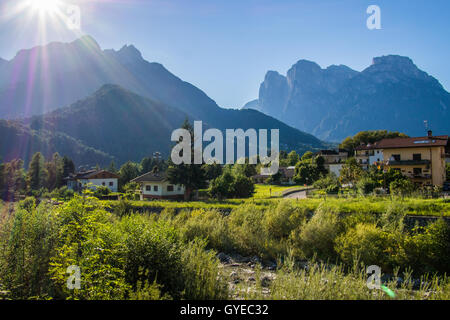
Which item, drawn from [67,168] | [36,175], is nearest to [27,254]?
[36,175]

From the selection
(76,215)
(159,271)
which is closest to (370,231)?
(159,271)

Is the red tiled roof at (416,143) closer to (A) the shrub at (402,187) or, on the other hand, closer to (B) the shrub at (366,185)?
(B) the shrub at (366,185)

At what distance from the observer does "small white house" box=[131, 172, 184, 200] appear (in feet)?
124

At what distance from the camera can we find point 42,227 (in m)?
7.18

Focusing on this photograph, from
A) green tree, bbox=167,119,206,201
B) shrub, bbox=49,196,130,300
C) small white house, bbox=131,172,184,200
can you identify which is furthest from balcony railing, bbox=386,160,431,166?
shrub, bbox=49,196,130,300

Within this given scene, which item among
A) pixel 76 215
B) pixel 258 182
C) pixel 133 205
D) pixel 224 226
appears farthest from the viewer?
pixel 258 182

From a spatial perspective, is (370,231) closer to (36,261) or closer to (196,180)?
(36,261)

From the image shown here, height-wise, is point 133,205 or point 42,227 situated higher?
point 42,227

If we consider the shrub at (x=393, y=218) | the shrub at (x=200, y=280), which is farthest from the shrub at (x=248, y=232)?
the shrub at (x=200, y=280)

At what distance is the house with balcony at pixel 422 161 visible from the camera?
121ft

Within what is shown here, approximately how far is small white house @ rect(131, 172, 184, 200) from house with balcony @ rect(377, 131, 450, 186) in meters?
27.6

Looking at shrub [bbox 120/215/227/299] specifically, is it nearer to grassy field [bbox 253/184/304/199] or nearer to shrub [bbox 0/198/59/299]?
shrub [bbox 0/198/59/299]

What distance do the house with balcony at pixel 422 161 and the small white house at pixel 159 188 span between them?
90.4 ft
